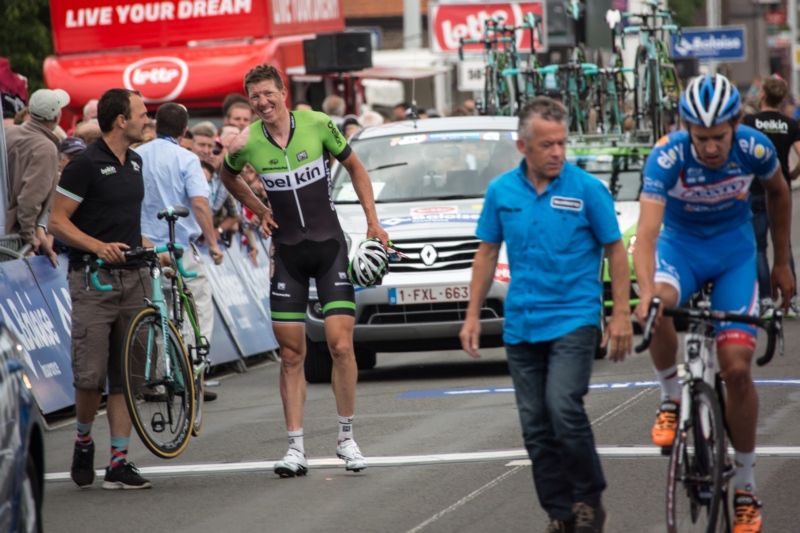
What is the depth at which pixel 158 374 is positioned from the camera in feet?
34.1

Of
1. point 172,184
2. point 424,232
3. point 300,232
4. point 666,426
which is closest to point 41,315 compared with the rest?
point 172,184

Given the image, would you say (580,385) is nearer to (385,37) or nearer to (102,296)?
(102,296)

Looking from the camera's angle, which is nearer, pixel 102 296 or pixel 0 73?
pixel 102 296

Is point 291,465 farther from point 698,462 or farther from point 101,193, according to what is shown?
point 698,462

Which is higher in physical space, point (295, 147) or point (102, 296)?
point (295, 147)

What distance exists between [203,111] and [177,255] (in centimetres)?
1393

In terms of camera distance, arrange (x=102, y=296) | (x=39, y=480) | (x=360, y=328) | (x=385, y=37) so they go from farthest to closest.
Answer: (x=385, y=37) < (x=360, y=328) < (x=102, y=296) < (x=39, y=480)

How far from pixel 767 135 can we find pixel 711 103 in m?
9.29

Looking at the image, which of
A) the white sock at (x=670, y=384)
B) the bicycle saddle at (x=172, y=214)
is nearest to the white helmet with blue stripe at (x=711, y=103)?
the white sock at (x=670, y=384)

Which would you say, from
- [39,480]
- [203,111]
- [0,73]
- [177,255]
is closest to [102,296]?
[177,255]

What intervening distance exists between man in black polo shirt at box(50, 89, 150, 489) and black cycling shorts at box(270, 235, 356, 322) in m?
0.83

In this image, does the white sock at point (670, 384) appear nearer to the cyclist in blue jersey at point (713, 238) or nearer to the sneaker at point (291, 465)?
the cyclist in blue jersey at point (713, 238)

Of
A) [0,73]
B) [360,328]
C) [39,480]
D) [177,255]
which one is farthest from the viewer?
[0,73]

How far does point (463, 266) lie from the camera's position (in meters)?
13.7
